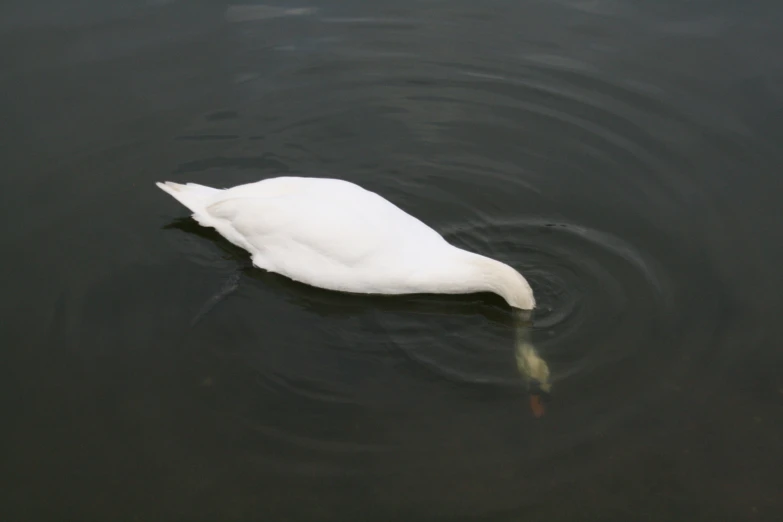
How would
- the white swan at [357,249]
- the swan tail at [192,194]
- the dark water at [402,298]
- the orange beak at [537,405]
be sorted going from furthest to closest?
the swan tail at [192,194] → the white swan at [357,249] → the orange beak at [537,405] → the dark water at [402,298]

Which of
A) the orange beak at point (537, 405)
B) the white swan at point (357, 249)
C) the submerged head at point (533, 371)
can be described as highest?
the white swan at point (357, 249)

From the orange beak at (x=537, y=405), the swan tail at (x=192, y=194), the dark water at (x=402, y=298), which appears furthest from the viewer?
the swan tail at (x=192, y=194)

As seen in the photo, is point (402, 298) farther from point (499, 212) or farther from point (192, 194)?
point (192, 194)

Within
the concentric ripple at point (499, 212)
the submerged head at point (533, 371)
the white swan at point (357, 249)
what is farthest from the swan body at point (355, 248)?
the submerged head at point (533, 371)

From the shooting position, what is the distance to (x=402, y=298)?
6.74 metres

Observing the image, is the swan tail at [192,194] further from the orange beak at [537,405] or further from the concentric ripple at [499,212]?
the orange beak at [537,405]

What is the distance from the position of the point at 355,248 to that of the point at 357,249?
0.02m

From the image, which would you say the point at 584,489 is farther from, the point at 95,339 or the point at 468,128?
the point at 468,128

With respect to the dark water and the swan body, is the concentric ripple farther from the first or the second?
the swan body

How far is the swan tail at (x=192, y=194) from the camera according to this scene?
→ 723cm

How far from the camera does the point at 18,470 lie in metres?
5.36

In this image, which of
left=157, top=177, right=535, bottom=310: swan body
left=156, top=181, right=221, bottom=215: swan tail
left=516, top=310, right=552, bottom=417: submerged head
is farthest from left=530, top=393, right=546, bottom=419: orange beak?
left=156, top=181, right=221, bottom=215: swan tail

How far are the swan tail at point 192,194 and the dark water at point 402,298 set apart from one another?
0.92 feet

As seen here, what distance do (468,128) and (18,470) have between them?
5329 mm
